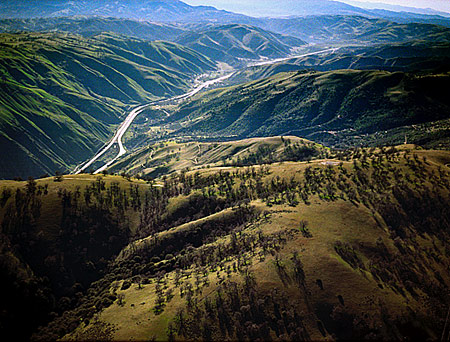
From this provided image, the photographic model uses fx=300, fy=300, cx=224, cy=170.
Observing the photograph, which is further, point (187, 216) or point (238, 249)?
point (187, 216)

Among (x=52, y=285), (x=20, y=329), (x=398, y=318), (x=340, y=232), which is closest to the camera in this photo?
(x=398, y=318)

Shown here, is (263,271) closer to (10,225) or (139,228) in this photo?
(139,228)

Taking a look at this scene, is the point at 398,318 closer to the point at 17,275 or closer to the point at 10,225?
the point at 17,275

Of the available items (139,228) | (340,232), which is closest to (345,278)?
(340,232)

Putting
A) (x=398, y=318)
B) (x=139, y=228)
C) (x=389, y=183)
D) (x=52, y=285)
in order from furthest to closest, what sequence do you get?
(x=139, y=228) < (x=389, y=183) < (x=52, y=285) < (x=398, y=318)

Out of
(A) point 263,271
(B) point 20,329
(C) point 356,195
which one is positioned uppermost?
(C) point 356,195

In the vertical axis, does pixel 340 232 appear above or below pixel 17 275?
above
